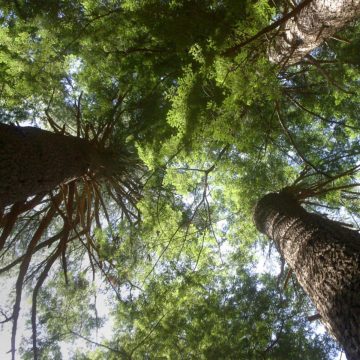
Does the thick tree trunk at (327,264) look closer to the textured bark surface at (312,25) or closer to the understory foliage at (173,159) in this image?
the understory foliage at (173,159)

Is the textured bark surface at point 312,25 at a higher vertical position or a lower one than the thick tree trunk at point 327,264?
higher

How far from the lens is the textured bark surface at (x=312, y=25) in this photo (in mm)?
3482

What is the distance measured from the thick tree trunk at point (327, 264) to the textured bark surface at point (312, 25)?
1.68 meters

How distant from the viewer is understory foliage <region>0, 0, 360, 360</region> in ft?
12.5

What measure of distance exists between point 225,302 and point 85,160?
3.85 meters

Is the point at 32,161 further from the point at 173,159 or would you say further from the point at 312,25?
the point at 312,25

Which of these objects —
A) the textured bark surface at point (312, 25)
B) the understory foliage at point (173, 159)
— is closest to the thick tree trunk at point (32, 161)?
the understory foliage at point (173, 159)

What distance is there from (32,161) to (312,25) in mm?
3182

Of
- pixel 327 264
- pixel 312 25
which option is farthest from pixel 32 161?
pixel 312 25

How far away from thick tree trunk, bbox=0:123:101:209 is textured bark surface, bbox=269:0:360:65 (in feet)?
7.85

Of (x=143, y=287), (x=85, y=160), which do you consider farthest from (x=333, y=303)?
(x=143, y=287)

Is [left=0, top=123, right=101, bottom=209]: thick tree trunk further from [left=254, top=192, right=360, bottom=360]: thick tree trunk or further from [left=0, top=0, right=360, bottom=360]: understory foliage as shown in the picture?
[left=254, top=192, right=360, bottom=360]: thick tree trunk

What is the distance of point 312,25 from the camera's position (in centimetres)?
385

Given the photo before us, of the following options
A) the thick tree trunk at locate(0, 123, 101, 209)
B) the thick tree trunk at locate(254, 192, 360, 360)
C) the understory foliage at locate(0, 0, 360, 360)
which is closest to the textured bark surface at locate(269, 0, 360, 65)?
the understory foliage at locate(0, 0, 360, 360)
